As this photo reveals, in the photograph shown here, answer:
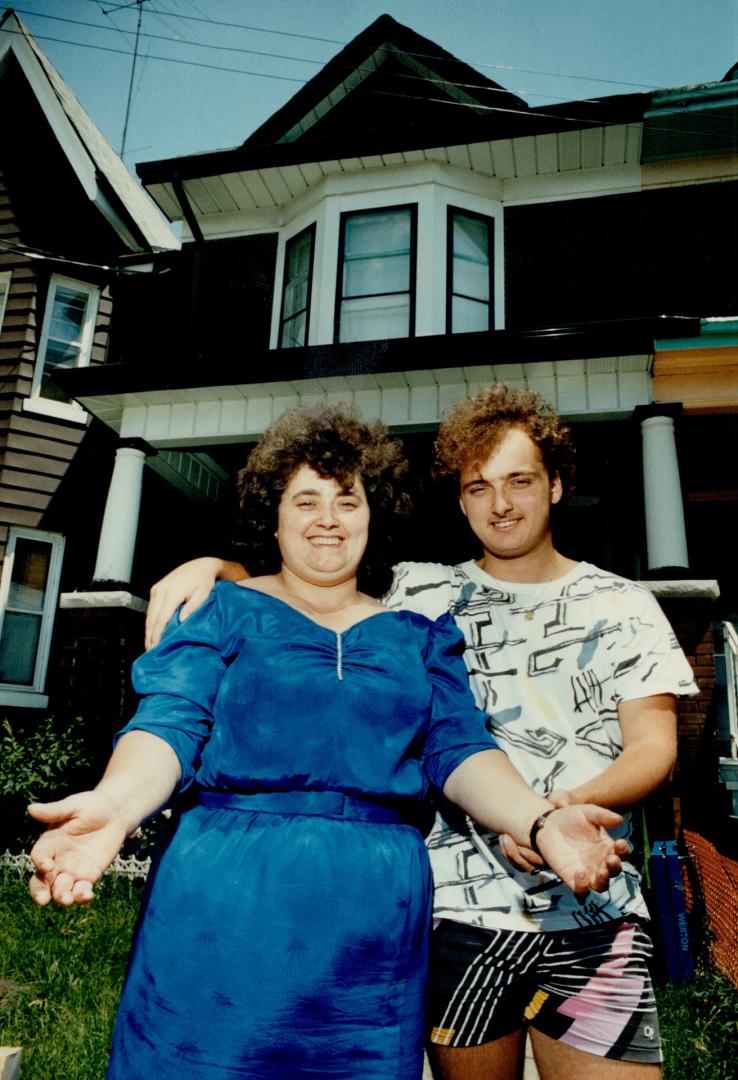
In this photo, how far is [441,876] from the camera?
177 cm

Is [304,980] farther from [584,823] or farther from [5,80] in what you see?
[5,80]

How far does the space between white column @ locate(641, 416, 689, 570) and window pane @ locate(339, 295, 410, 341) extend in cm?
330

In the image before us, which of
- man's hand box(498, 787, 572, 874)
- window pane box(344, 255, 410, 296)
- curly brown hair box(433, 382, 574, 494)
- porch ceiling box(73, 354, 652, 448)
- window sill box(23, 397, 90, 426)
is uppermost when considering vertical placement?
window pane box(344, 255, 410, 296)

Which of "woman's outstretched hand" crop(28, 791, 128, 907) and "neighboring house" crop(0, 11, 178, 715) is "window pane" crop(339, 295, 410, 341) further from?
"woman's outstretched hand" crop(28, 791, 128, 907)

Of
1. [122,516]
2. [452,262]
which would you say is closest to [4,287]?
[122,516]

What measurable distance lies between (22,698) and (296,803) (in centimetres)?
853

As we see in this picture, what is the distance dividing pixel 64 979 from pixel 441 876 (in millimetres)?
3271

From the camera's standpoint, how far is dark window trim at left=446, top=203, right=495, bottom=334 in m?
8.59

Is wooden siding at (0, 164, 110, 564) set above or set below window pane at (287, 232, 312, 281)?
below

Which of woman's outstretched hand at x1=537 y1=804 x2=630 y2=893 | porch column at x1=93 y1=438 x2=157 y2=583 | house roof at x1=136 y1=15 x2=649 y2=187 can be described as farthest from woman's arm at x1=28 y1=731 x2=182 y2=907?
house roof at x1=136 y1=15 x2=649 y2=187

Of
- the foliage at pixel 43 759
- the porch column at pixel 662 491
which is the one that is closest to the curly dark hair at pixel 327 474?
the porch column at pixel 662 491

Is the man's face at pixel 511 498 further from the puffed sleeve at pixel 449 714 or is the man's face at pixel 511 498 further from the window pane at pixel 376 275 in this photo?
the window pane at pixel 376 275

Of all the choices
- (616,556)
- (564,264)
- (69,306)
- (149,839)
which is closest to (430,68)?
(564,264)

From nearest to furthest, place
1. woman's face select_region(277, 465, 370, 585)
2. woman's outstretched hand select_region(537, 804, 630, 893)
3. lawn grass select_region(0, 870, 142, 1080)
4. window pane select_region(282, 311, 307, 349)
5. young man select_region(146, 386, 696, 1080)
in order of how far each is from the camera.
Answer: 1. woman's outstretched hand select_region(537, 804, 630, 893)
2. young man select_region(146, 386, 696, 1080)
3. woman's face select_region(277, 465, 370, 585)
4. lawn grass select_region(0, 870, 142, 1080)
5. window pane select_region(282, 311, 307, 349)
